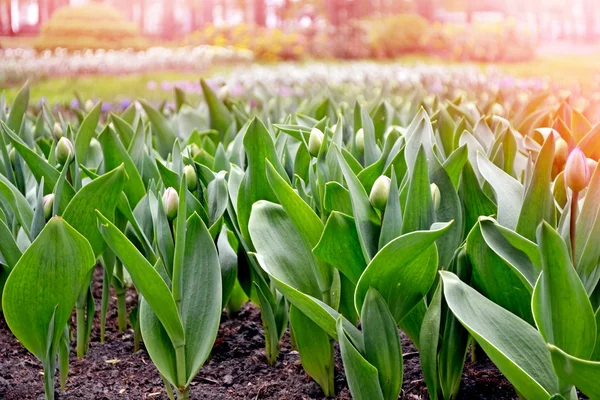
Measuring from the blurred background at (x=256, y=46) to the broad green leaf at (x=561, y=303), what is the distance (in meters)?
7.31

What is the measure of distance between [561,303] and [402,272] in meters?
0.29

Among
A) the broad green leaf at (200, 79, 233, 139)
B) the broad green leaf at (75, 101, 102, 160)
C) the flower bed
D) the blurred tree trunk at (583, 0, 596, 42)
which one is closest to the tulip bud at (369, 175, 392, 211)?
the broad green leaf at (75, 101, 102, 160)

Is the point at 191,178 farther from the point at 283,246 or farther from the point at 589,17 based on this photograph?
the point at 589,17

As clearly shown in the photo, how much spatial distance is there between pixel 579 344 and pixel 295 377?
773 millimetres

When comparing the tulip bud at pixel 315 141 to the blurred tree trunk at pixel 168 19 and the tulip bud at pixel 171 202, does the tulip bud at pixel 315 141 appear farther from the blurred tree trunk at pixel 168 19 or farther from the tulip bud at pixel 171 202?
the blurred tree trunk at pixel 168 19

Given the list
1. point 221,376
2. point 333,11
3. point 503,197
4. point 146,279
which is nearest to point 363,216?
point 503,197

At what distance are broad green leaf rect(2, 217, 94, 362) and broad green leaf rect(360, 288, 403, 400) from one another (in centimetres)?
54

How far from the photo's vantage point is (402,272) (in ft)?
4.00

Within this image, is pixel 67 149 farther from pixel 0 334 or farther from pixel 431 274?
pixel 431 274

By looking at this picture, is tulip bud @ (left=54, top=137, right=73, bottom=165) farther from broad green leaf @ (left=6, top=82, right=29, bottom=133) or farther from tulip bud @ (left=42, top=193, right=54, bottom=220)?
broad green leaf @ (left=6, top=82, right=29, bottom=133)

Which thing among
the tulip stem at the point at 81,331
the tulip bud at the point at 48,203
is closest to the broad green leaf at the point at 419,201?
the tulip bud at the point at 48,203

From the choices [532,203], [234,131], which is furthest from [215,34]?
[532,203]

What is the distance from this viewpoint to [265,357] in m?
1.75

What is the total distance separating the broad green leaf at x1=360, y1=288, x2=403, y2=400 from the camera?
1194mm
